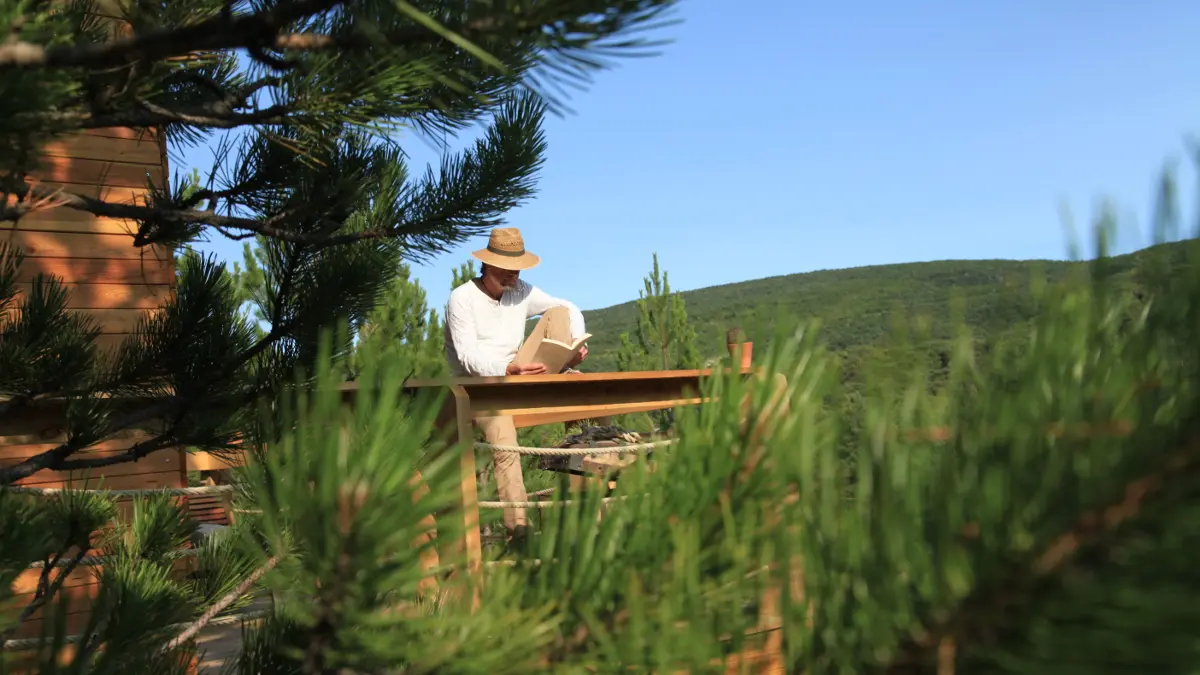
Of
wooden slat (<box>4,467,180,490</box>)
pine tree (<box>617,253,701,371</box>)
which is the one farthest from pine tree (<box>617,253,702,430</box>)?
wooden slat (<box>4,467,180,490</box>)

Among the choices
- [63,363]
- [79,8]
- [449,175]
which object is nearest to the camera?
[79,8]

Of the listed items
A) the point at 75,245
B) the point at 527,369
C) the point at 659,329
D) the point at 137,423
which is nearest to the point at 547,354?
the point at 527,369

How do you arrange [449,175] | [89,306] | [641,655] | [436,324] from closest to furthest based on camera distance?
1. [641,655]
2. [449,175]
3. [89,306]
4. [436,324]

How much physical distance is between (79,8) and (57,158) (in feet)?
9.75

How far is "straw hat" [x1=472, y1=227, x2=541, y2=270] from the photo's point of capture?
5.06 meters

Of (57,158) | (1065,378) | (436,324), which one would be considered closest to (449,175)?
(1065,378)

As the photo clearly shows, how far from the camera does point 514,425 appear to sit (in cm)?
428

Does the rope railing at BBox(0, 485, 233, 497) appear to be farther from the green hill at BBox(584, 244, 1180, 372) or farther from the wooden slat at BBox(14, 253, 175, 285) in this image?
the green hill at BBox(584, 244, 1180, 372)

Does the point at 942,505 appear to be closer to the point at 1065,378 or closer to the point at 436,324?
the point at 1065,378

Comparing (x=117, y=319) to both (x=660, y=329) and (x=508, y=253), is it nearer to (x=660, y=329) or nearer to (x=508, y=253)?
(x=508, y=253)

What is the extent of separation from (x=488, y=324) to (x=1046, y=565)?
16.0 feet

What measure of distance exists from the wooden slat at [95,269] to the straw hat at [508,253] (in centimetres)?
167

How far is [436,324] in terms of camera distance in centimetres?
1153

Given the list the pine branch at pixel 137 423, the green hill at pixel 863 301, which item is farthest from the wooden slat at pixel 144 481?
the green hill at pixel 863 301
